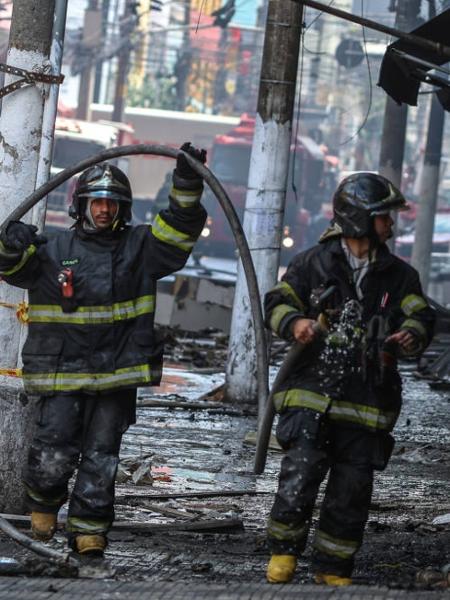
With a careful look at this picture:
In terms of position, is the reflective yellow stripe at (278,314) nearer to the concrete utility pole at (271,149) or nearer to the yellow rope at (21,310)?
the yellow rope at (21,310)

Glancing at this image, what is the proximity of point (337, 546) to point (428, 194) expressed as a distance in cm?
2322

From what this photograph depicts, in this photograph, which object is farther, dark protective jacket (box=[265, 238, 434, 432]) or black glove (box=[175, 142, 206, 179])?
black glove (box=[175, 142, 206, 179])

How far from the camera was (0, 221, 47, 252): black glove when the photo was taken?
6.12 meters

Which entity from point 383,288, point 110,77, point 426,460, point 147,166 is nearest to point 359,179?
point 383,288

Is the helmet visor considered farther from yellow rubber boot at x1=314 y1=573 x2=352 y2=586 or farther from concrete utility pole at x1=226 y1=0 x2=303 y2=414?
concrete utility pole at x1=226 y1=0 x2=303 y2=414

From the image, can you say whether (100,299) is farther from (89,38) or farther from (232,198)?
(89,38)

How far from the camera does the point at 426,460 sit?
10.1m

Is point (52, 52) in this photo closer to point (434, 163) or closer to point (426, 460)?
point (426, 460)

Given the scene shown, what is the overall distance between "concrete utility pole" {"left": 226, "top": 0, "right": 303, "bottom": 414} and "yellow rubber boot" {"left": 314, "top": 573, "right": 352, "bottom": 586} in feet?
20.9

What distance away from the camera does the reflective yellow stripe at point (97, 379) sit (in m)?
6.17

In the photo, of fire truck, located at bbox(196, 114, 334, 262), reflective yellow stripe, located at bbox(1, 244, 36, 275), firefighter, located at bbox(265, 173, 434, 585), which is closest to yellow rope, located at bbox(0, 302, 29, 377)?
reflective yellow stripe, located at bbox(1, 244, 36, 275)

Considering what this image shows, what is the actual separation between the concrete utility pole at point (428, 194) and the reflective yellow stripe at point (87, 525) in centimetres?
2262

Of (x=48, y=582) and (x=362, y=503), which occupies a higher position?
(x=362, y=503)

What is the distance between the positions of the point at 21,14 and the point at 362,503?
2.93 metres
